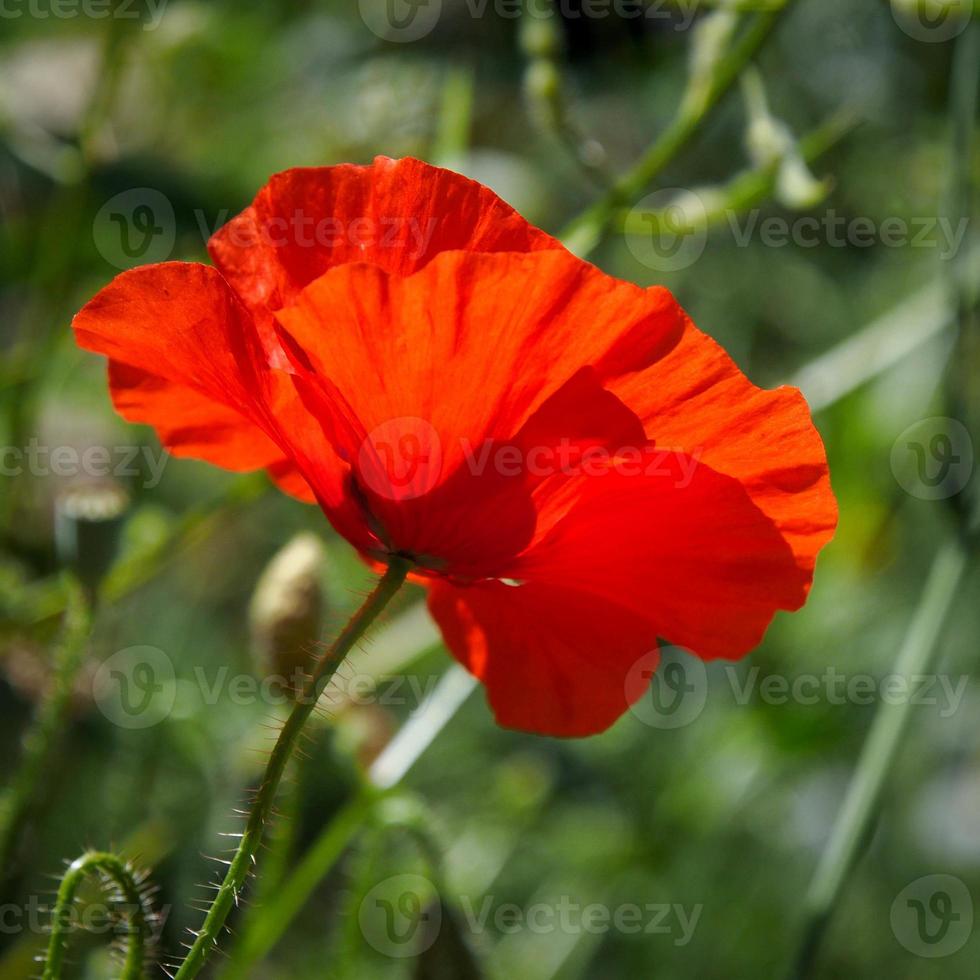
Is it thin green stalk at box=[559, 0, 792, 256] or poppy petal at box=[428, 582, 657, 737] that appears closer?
poppy petal at box=[428, 582, 657, 737]

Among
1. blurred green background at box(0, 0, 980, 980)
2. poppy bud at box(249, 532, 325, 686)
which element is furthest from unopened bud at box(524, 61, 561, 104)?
poppy bud at box(249, 532, 325, 686)

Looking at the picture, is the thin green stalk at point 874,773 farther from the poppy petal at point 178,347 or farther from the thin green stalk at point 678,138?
the poppy petal at point 178,347

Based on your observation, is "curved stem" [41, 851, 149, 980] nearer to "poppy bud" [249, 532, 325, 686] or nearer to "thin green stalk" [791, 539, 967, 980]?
"poppy bud" [249, 532, 325, 686]

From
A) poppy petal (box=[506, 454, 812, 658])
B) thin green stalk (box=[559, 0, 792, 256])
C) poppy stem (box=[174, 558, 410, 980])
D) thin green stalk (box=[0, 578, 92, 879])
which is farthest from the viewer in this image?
thin green stalk (box=[559, 0, 792, 256])

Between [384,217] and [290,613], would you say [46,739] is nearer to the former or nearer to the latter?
[290,613]

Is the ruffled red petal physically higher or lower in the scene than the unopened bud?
lower

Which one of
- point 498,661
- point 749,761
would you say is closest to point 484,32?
point 749,761

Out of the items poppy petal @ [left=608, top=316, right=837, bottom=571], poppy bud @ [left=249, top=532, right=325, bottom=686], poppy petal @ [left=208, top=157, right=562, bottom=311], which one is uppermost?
poppy petal @ [left=208, top=157, right=562, bottom=311]
